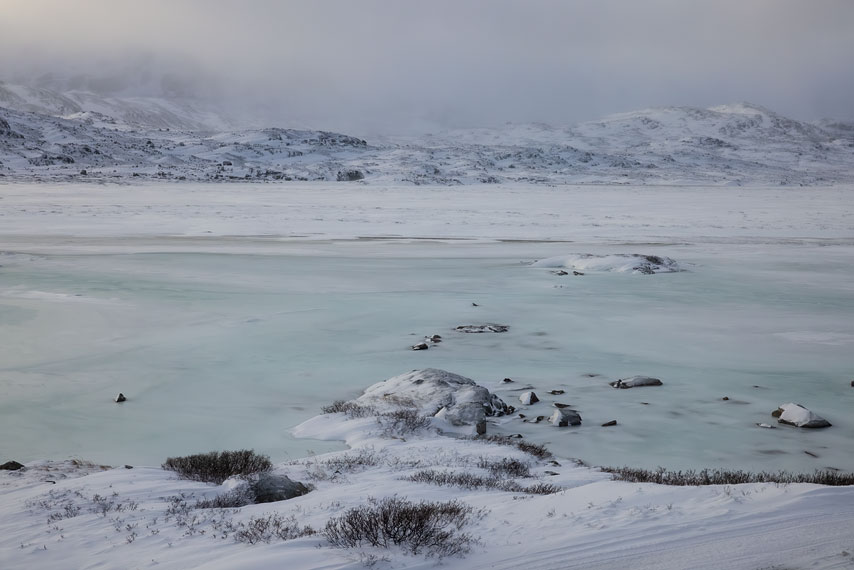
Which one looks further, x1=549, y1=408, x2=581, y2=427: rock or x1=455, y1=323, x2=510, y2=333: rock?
x1=455, y1=323, x2=510, y2=333: rock

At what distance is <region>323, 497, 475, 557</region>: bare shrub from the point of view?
4.65 metres

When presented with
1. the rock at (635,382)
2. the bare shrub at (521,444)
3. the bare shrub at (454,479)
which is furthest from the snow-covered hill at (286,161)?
the bare shrub at (454,479)

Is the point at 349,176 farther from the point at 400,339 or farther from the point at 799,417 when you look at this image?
the point at 799,417

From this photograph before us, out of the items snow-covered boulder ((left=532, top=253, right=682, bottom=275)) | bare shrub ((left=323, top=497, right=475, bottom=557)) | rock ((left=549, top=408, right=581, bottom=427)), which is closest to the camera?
bare shrub ((left=323, top=497, right=475, bottom=557))

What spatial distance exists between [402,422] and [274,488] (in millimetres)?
3053

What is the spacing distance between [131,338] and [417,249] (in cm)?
1815

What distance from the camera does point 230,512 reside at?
577cm

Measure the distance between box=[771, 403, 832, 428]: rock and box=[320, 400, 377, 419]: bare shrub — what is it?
5.48 m

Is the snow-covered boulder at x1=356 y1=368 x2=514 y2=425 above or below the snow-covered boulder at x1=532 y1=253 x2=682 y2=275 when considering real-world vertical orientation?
below

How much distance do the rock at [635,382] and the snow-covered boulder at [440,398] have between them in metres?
2.21

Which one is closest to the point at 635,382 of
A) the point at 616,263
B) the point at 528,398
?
the point at 528,398

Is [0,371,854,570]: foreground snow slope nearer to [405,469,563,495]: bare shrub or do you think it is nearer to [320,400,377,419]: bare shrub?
[405,469,563,495]: bare shrub

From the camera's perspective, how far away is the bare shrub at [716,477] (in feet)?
22.0

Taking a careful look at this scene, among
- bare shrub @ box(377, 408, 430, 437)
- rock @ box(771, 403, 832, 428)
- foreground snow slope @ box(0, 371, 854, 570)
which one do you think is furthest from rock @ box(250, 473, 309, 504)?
rock @ box(771, 403, 832, 428)
